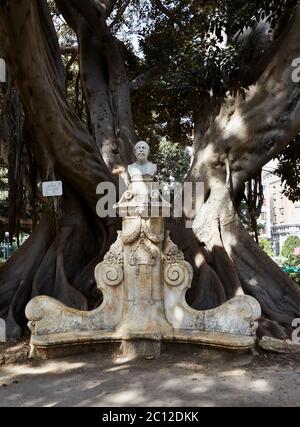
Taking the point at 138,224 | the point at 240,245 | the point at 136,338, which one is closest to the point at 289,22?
the point at 240,245

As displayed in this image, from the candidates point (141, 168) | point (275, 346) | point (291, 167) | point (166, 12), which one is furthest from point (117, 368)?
point (166, 12)

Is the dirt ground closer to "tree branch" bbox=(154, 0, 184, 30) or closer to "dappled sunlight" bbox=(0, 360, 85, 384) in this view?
"dappled sunlight" bbox=(0, 360, 85, 384)

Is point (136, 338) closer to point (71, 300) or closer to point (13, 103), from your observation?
point (71, 300)

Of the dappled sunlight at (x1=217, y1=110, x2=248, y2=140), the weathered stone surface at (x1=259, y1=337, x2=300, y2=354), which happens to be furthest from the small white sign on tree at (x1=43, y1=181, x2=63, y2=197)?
the weathered stone surface at (x1=259, y1=337, x2=300, y2=354)

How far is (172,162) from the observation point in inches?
873

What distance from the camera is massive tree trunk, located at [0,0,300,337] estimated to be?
259 inches

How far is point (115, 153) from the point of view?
827cm

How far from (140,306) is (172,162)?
55.5 ft

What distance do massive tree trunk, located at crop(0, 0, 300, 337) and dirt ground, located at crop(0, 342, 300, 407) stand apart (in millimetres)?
1136

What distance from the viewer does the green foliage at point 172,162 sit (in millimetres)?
21266

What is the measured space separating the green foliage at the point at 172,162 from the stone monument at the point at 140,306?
15080 mm

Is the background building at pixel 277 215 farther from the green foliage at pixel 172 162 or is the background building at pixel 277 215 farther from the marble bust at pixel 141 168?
the marble bust at pixel 141 168

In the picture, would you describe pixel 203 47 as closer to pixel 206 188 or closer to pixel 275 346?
pixel 206 188

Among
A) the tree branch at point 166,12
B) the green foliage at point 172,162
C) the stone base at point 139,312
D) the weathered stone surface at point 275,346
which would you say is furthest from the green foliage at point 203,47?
the green foliage at point 172,162
